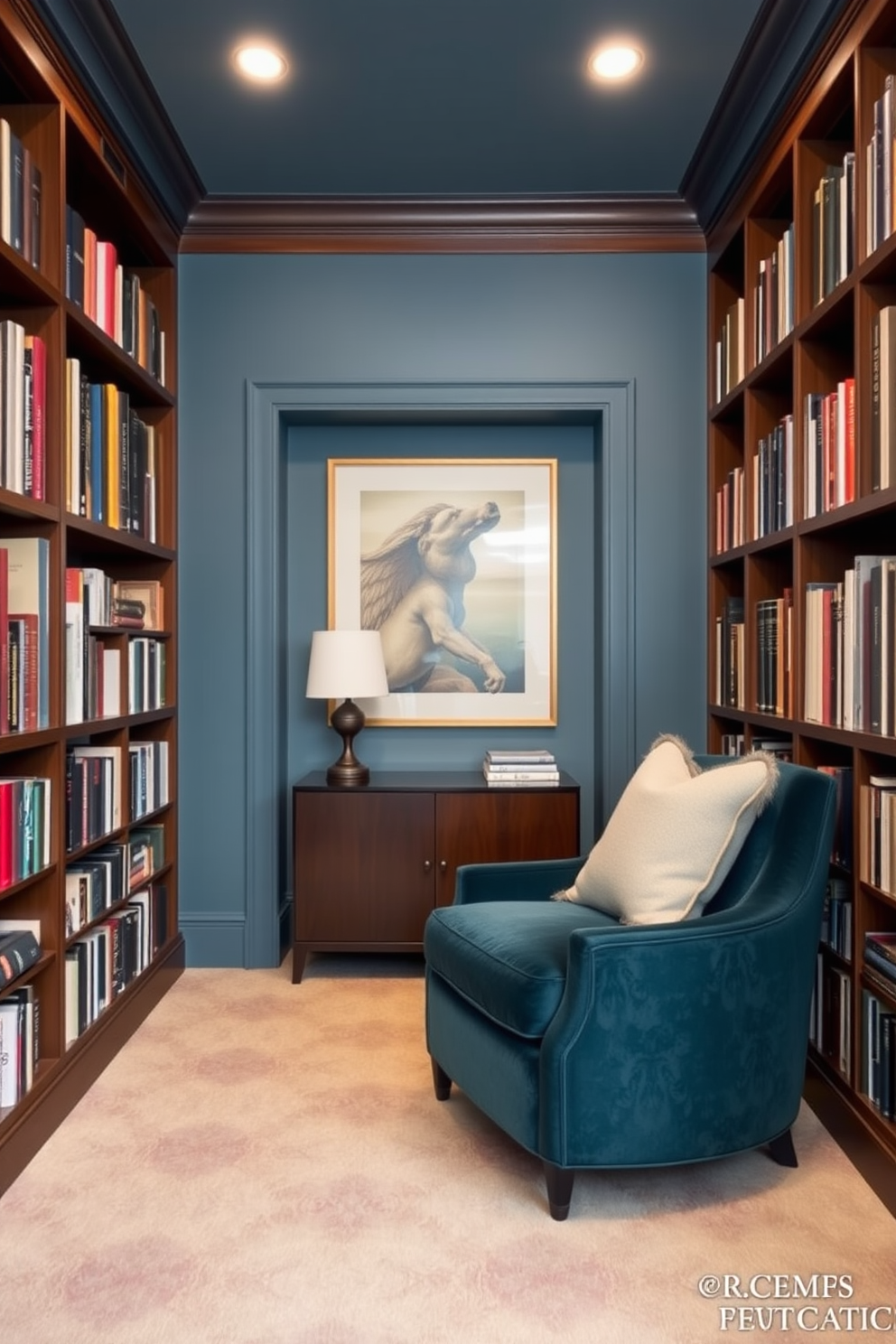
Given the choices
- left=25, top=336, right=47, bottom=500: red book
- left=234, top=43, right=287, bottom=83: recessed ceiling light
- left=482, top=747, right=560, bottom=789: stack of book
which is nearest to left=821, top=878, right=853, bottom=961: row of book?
left=482, top=747, right=560, bottom=789: stack of book

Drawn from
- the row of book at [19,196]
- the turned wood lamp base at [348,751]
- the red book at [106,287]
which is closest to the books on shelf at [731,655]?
the turned wood lamp base at [348,751]

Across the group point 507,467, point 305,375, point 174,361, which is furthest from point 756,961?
point 174,361

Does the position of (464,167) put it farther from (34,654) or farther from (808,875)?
(808,875)

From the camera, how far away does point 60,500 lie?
2.42m

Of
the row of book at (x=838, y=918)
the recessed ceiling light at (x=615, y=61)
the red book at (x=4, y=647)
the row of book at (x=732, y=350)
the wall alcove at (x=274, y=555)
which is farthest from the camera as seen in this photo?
the wall alcove at (x=274, y=555)

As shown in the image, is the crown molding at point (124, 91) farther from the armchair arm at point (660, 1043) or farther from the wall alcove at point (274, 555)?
the armchair arm at point (660, 1043)

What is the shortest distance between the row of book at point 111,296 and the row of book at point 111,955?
5.65ft

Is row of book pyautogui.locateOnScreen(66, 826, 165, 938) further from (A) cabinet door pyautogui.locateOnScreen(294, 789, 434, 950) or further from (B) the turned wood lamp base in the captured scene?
(B) the turned wood lamp base

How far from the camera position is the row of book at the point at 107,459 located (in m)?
2.59

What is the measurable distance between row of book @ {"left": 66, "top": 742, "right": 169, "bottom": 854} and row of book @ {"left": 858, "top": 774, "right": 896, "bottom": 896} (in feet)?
6.36

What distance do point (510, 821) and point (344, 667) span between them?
2.59ft

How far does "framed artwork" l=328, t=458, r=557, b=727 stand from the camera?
3889 mm

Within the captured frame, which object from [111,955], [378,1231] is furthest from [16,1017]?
[378,1231]

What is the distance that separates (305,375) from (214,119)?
35.0 inches
